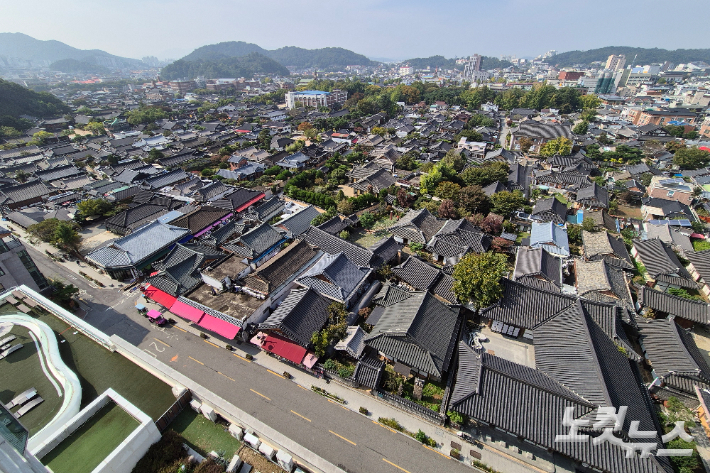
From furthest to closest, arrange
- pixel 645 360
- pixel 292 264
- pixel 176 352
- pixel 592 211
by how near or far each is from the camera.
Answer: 1. pixel 592 211
2. pixel 292 264
3. pixel 176 352
4. pixel 645 360

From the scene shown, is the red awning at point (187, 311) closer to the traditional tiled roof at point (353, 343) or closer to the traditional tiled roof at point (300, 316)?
the traditional tiled roof at point (300, 316)

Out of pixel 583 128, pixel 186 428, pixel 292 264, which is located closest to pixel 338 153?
pixel 292 264

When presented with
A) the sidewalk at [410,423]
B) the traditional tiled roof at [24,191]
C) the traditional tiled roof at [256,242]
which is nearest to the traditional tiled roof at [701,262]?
the sidewalk at [410,423]

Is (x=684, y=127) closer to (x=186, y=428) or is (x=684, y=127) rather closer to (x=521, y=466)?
(x=521, y=466)

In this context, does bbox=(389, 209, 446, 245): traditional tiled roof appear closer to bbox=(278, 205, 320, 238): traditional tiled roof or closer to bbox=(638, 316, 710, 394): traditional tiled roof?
bbox=(278, 205, 320, 238): traditional tiled roof

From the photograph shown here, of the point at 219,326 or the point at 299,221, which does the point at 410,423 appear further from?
the point at 299,221

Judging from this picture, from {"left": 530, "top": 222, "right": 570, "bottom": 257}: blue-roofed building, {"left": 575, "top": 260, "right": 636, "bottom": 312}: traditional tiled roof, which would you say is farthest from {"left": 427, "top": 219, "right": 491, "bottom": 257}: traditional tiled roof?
{"left": 575, "top": 260, "right": 636, "bottom": 312}: traditional tiled roof
